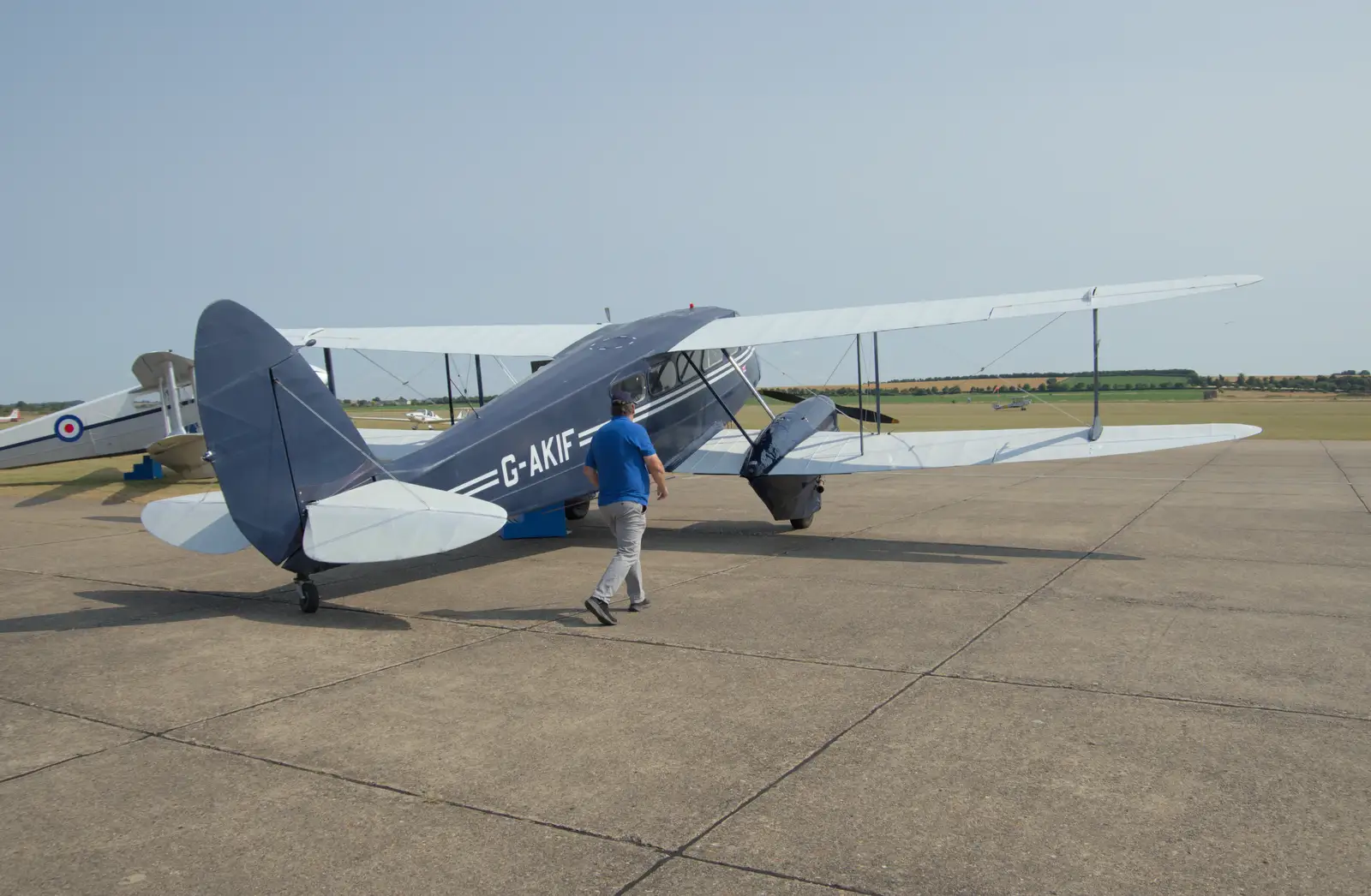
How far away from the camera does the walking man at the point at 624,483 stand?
743 cm

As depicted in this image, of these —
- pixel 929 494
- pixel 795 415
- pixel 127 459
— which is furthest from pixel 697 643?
pixel 127 459

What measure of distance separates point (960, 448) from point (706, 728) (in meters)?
7.87

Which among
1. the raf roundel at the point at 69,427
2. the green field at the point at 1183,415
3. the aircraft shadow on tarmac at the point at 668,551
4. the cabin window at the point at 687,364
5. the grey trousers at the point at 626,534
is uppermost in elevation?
the cabin window at the point at 687,364

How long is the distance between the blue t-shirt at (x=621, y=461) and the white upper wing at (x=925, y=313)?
4497mm

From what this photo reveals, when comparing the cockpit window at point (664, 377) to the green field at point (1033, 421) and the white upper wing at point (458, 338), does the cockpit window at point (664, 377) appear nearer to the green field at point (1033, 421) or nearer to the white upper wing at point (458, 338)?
the white upper wing at point (458, 338)

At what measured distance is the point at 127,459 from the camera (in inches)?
1073

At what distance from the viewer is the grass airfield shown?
11.6 ft

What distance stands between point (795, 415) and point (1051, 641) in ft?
21.9

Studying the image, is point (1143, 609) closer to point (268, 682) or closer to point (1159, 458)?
point (268, 682)

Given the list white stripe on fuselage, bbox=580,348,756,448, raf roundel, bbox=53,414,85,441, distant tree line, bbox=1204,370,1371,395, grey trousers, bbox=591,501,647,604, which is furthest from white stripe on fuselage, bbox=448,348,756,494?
distant tree line, bbox=1204,370,1371,395

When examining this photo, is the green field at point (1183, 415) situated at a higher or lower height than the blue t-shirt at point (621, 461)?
lower

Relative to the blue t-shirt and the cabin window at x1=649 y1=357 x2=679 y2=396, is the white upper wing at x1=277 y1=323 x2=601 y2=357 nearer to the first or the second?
the cabin window at x1=649 y1=357 x2=679 y2=396

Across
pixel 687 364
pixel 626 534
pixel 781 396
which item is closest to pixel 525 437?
pixel 626 534

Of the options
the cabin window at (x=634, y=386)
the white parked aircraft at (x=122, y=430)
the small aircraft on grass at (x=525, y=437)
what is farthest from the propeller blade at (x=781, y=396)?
the white parked aircraft at (x=122, y=430)
